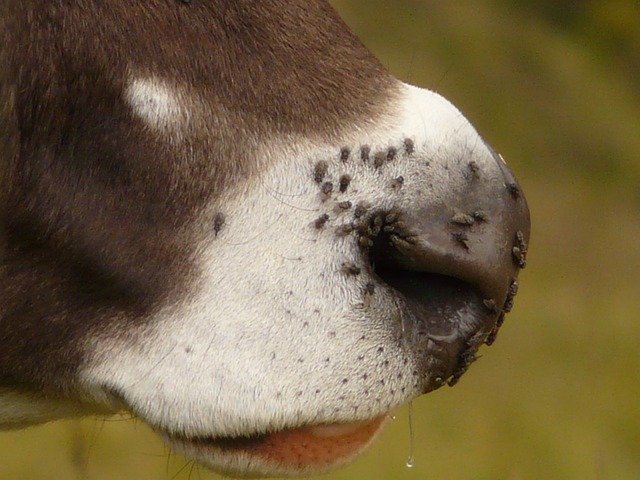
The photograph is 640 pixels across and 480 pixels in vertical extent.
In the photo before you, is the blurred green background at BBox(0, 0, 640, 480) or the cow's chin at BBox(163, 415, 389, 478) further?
the blurred green background at BBox(0, 0, 640, 480)

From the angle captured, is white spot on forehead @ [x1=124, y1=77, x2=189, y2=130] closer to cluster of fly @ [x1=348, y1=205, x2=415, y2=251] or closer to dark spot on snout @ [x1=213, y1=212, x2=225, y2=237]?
dark spot on snout @ [x1=213, y1=212, x2=225, y2=237]

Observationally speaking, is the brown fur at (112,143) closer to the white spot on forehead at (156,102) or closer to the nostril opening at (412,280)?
the white spot on forehead at (156,102)

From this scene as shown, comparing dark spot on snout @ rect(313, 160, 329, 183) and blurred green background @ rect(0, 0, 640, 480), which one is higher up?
dark spot on snout @ rect(313, 160, 329, 183)

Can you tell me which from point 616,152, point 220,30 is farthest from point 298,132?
point 616,152

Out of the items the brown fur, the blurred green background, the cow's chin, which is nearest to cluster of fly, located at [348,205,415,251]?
the brown fur

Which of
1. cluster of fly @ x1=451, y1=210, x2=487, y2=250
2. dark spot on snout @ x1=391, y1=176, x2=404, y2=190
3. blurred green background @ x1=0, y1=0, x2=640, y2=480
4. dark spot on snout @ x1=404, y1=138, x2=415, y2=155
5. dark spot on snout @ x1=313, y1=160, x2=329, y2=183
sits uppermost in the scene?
dark spot on snout @ x1=404, y1=138, x2=415, y2=155

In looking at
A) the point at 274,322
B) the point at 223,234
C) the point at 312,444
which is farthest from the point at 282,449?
the point at 223,234
